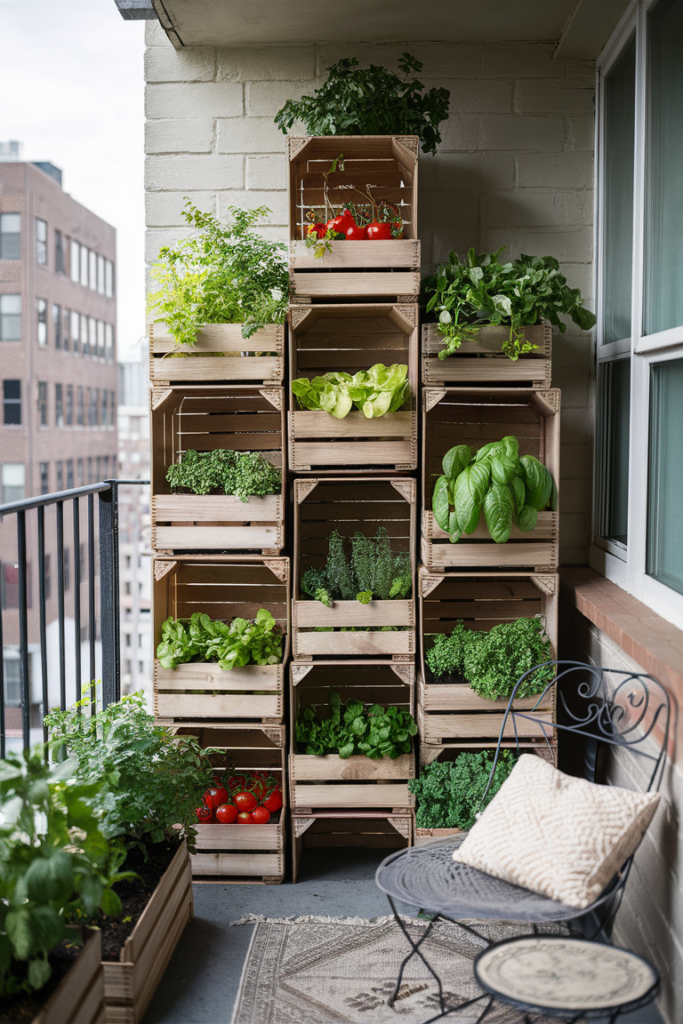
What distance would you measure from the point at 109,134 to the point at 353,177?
18176mm

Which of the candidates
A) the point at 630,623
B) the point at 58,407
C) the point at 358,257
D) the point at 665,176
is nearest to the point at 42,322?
the point at 58,407

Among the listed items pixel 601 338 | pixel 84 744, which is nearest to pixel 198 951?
pixel 84 744

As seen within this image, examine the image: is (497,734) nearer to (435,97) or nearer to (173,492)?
(173,492)

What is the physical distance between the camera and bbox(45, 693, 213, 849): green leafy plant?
1.96m

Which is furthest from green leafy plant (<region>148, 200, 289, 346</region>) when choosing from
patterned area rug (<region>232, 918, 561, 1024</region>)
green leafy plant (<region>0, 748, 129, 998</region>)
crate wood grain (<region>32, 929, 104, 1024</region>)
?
patterned area rug (<region>232, 918, 561, 1024</region>)

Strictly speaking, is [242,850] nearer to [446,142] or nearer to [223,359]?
[223,359]

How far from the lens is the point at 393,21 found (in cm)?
271

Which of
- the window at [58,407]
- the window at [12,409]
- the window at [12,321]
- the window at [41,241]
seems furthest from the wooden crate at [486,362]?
the window at [58,407]

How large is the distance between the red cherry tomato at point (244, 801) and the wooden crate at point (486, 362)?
1.49m

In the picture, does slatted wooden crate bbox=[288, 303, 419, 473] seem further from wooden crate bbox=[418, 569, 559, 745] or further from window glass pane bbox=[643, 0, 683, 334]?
window glass pane bbox=[643, 0, 683, 334]

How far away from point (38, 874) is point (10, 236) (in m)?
14.2

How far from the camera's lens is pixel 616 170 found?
2709mm

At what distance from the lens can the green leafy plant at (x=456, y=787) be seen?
245 cm

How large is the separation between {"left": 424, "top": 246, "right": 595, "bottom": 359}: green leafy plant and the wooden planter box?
67.1 inches
